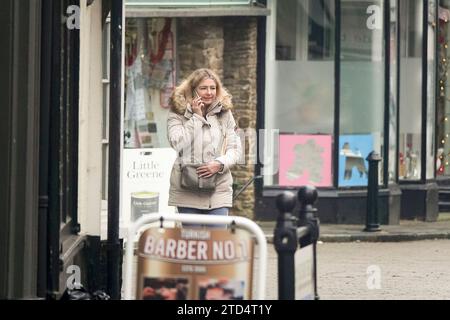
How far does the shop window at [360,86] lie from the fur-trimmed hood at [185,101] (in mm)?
9489

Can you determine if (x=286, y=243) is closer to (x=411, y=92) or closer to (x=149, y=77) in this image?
(x=149, y=77)

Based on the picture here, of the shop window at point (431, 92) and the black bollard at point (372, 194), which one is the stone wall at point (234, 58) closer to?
the black bollard at point (372, 194)

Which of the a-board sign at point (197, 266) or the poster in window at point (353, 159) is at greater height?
the poster in window at point (353, 159)

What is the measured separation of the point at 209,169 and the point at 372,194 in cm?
876

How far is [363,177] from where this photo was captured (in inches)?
776

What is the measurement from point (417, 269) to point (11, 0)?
8.34 metres

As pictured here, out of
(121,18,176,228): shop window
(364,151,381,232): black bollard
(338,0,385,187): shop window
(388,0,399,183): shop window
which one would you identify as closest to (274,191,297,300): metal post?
(364,151,381,232): black bollard

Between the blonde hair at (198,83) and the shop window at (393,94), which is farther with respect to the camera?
the shop window at (393,94)

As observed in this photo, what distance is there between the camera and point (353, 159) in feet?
64.4

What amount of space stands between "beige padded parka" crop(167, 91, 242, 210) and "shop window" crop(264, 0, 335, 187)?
30.7 ft

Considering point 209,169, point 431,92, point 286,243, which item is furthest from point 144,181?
point 286,243

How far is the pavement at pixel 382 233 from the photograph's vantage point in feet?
58.7

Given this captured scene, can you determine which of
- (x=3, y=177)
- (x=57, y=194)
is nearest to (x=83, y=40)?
(x=57, y=194)

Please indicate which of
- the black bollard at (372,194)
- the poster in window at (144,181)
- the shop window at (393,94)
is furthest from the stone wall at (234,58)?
the poster in window at (144,181)
